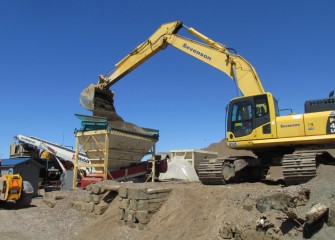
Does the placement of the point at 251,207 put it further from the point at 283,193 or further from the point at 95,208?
the point at 95,208

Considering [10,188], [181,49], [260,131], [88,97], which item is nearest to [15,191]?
[10,188]

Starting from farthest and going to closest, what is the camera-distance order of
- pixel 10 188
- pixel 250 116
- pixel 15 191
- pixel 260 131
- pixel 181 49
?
pixel 181 49 → pixel 15 191 → pixel 10 188 → pixel 250 116 → pixel 260 131

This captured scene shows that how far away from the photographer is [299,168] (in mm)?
9570

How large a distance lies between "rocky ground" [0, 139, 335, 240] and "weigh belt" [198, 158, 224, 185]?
4.91 feet

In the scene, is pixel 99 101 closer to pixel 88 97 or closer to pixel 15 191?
pixel 88 97

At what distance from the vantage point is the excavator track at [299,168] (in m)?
9.38

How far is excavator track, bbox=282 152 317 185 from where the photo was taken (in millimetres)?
9375

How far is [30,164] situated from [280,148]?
1252cm

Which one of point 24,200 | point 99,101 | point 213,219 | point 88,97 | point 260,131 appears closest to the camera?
point 213,219

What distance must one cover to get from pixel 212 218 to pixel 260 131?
3997mm

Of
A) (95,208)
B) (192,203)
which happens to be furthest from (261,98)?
(95,208)

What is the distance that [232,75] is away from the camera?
43.9 feet

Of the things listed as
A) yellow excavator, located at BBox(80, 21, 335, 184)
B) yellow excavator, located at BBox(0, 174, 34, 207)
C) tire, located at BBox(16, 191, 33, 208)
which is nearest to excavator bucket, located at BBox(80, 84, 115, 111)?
yellow excavator, located at BBox(0, 174, 34, 207)

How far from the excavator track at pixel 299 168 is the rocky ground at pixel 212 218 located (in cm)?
29
